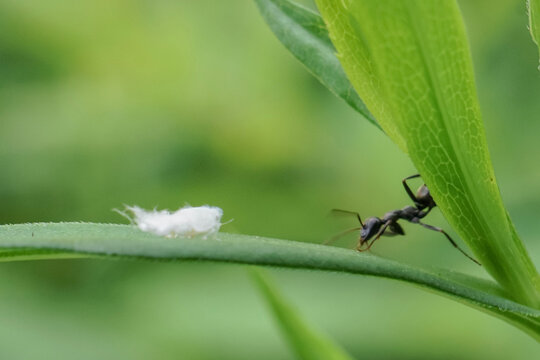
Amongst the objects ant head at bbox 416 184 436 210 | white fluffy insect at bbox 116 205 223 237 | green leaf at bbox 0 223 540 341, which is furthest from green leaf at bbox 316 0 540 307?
ant head at bbox 416 184 436 210

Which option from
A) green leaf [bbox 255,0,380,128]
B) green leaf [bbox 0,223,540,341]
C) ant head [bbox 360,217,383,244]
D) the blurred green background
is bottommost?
green leaf [bbox 0,223,540,341]

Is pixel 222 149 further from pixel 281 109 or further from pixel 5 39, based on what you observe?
pixel 5 39

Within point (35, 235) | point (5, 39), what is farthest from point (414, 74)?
point (5, 39)

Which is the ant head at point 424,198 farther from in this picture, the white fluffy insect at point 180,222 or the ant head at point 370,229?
the white fluffy insect at point 180,222

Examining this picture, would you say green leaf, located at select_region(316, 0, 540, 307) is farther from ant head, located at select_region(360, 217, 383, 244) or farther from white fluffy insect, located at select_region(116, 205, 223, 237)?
ant head, located at select_region(360, 217, 383, 244)

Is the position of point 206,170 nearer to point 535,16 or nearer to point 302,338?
point 302,338

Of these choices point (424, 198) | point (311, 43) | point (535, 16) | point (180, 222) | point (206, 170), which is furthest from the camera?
point (206, 170)

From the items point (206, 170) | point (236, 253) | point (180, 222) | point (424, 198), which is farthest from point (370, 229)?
point (206, 170)

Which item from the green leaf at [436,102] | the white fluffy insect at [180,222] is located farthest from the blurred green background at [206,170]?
the green leaf at [436,102]
